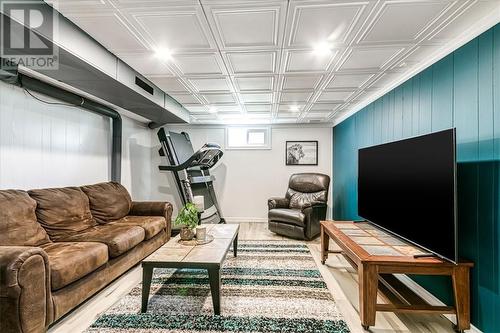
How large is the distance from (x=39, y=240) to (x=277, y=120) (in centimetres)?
417

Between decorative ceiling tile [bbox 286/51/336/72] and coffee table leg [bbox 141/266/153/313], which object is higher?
decorative ceiling tile [bbox 286/51/336/72]

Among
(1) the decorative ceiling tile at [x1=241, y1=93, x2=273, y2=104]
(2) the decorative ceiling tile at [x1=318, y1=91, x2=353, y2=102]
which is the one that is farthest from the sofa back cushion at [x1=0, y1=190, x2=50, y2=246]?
(2) the decorative ceiling tile at [x1=318, y1=91, x2=353, y2=102]

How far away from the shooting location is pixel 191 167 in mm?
4711

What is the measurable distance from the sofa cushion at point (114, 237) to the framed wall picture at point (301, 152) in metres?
3.52

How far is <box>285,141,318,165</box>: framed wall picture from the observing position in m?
5.53

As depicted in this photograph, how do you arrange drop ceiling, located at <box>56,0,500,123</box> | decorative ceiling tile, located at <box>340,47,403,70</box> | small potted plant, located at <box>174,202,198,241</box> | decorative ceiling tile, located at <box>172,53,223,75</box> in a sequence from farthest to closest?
small potted plant, located at <box>174,202,198,241</box> < decorative ceiling tile, located at <box>172,53,223,75</box> < decorative ceiling tile, located at <box>340,47,403,70</box> < drop ceiling, located at <box>56,0,500,123</box>

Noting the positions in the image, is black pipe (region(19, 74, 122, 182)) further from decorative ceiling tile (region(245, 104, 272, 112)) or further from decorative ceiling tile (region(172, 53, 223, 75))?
decorative ceiling tile (region(245, 104, 272, 112))

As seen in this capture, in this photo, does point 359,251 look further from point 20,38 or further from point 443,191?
point 20,38

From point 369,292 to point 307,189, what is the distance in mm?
3058

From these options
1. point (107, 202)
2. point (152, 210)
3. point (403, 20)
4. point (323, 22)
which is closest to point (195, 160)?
point (152, 210)

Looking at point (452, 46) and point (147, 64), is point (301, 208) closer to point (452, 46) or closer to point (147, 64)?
point (452, 46)

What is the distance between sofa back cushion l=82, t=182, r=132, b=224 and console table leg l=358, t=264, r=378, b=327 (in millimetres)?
3081

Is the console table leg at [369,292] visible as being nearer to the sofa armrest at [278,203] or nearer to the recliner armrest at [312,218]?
the recliner armrest at [312,218]

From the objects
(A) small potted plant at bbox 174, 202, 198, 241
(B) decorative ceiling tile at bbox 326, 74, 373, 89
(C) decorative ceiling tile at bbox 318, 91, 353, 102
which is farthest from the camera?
(C) decorative ceiling tile at bbox 318, 91, 353, 102
